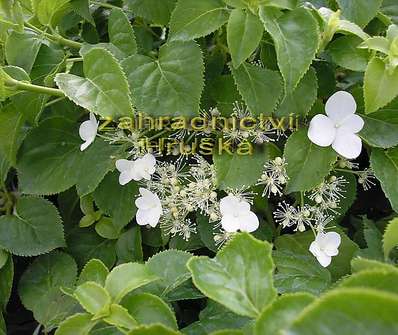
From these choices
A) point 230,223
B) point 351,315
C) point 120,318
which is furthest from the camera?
point 230,223

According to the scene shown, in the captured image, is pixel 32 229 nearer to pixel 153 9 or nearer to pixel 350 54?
pixel 153 9

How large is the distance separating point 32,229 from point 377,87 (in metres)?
0.48

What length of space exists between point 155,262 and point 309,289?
0.16 metres

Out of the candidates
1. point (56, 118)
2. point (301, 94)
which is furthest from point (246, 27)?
point (56, 118)

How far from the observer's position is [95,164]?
768 mm

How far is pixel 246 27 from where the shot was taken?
0.64 metres

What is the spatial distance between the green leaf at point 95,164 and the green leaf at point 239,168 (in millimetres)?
145

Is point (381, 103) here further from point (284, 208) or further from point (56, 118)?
point (56, 118)

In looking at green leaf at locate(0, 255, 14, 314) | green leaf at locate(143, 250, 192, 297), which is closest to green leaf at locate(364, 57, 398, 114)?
green leaf at locate(143, 250, 192, 297)

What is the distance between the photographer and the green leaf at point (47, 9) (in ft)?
2.39

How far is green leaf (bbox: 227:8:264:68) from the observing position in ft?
2.10

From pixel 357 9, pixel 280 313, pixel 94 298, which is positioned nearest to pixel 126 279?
pixel 94 298

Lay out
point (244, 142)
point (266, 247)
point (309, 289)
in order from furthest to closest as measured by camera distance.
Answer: point (244, 142)
point (309, 289)
point (266, 247)

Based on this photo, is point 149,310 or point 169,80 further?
point 169,80
